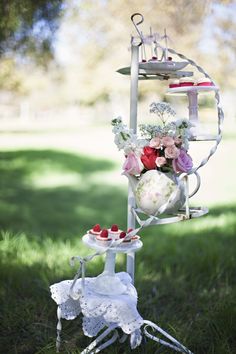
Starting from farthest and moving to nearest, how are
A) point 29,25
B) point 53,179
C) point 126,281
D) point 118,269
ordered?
point 53,179, point 118,269, point 29,25, point 126,281

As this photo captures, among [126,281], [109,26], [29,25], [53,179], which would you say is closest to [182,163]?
[126,281]

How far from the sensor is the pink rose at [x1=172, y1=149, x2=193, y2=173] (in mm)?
1652

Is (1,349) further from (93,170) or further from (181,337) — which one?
(93,170)

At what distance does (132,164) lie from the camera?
5.53ft

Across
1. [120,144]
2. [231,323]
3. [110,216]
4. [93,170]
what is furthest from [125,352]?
[93,170]

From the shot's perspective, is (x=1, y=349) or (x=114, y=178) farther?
(x=114, y=178)

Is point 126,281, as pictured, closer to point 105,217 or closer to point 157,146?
point 157,146

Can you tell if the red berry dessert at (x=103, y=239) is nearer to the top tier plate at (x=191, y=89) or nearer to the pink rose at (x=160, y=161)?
the pink rose at (x=160, y=161)

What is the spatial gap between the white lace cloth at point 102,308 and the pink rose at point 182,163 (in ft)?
1.61

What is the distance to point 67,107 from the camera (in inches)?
498

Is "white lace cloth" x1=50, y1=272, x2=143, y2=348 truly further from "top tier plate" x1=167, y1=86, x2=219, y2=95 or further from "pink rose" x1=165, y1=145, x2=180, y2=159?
"top tier plate" x1=167, y1=86, x2=219, y2=95

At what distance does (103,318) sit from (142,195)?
0.53m

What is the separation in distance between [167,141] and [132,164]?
15cm

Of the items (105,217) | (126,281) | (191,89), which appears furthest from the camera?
(105,217)
